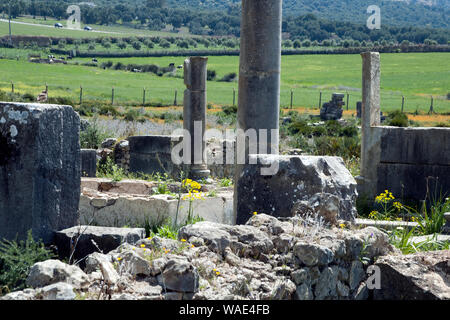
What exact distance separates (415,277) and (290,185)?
1.99m

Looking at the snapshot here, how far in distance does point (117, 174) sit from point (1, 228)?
212 inches

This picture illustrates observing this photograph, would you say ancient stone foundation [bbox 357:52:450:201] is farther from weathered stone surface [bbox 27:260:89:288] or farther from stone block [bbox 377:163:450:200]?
weathered stone surface [bbox 27:260:89:288]

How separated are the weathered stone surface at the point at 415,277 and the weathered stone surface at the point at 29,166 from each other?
9.25 ft

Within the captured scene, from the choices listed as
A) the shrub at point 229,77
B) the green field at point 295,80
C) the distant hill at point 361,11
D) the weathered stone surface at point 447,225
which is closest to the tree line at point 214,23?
the green field at point 295,80

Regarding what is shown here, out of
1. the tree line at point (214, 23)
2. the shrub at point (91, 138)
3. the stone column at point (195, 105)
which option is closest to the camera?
the stone column at point (195, 105)

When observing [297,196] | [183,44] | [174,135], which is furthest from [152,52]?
[297,196]

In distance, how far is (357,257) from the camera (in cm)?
529

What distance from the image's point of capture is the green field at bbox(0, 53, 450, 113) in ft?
178

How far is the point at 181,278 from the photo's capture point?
4.09 meters

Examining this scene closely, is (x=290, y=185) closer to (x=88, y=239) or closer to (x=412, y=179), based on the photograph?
(x=88, y=239)

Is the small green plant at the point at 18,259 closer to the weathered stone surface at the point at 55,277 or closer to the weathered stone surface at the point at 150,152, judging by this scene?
the weathered stone surface at the point at 55,277

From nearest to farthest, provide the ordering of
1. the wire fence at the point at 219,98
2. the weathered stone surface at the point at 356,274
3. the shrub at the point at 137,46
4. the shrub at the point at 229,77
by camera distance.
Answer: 1. the weathered stone surface at the point at 356,274
2. the wire fence at the point at 219,98
3. the shrub at the point at 229,77
4. the shrub at the point at 137,46

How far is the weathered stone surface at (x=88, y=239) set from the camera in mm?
5531

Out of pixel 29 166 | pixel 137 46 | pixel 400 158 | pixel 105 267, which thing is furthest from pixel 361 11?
pixel 105 267
